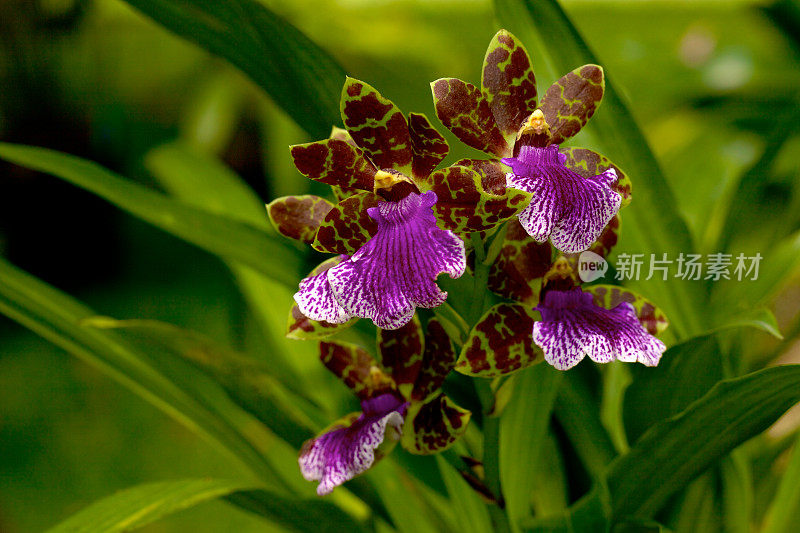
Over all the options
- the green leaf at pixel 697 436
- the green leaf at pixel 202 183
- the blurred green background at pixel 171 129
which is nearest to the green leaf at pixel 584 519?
the green leaf at pixel 697 436

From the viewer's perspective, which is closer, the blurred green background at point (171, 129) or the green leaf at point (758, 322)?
the green leaf at point (758, 322)

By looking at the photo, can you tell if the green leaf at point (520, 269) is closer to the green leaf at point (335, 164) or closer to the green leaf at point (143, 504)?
the green leaf at point (335, 164)

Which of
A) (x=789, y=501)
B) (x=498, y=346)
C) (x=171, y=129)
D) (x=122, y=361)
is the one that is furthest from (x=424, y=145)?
(x=171, y=129)

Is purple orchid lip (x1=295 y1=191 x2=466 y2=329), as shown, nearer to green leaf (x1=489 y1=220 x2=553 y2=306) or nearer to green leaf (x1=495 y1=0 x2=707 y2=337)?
green leaf (x1=489 y1=220 x2=553 y2=306)

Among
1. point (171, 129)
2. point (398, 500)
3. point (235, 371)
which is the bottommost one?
point (171, 129)

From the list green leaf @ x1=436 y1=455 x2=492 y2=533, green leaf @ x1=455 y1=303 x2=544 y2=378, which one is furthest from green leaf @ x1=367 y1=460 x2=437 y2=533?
green leaf @ x1=455 y1=303 x2=544 y2=378

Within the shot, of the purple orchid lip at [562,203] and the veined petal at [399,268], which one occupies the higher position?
the purple orchid lip at [562,203]
